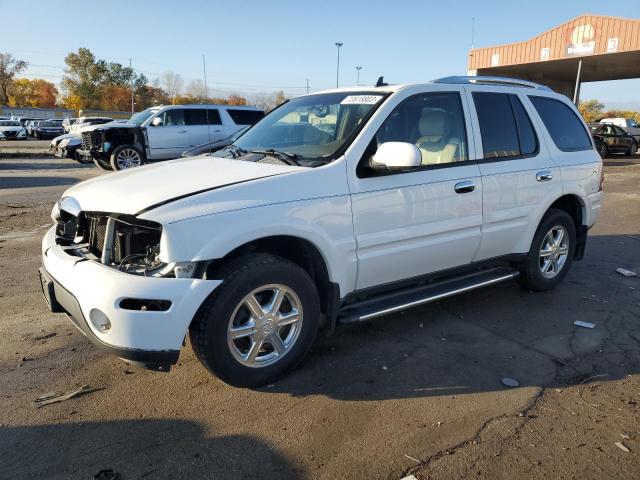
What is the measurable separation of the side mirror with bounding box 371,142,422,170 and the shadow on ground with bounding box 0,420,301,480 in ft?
6.18

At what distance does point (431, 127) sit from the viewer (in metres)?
4.07

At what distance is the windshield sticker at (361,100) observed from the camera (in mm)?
3836

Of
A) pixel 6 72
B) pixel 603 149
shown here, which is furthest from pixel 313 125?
pixel 6 72

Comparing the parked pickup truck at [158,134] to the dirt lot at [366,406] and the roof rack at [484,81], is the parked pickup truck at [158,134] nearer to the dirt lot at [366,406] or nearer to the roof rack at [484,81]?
the dirt lot at [366,406]

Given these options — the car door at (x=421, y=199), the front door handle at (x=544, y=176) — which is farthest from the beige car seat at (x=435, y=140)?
the front door handle at (x=544, y=176)

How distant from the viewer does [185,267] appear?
283 centimetres

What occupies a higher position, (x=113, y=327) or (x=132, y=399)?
(x=113, y=327)

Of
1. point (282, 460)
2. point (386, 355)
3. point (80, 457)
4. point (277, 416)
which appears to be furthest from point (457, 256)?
point (80, 457)

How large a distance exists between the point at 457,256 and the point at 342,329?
3.65 ft

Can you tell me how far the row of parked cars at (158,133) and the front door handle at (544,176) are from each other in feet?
37.2

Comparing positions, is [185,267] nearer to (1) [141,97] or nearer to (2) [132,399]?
(2) [132,399]

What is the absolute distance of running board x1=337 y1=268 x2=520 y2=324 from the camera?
3572 millimetres

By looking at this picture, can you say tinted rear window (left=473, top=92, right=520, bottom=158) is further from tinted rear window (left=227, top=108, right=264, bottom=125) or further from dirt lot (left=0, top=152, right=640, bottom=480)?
tinted rear window (left=227, top=108, right=264, bottom=125)

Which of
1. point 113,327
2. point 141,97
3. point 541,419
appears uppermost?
point 141,97
